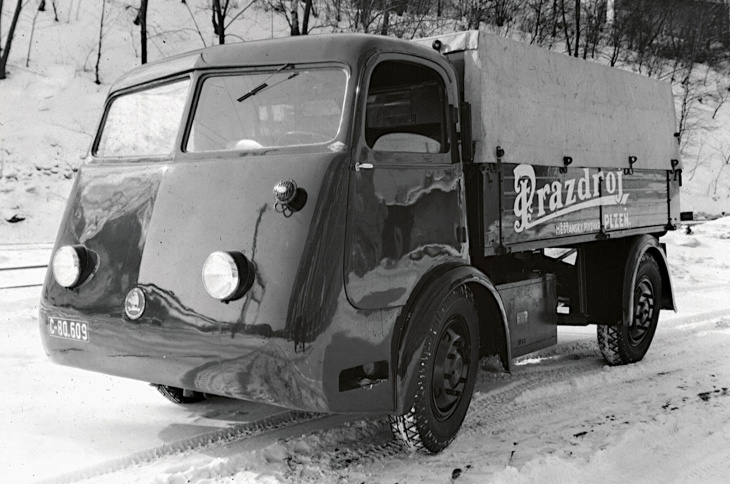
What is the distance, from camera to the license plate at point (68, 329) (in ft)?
13.4

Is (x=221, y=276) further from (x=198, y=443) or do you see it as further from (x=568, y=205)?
(x=568, y=205)

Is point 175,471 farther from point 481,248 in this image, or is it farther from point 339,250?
point 481,248

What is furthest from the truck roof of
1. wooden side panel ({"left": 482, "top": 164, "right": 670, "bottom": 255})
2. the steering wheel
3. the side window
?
wooden side panel ({"left": 482, "top": 164, "right": 670, "bottom": 255})

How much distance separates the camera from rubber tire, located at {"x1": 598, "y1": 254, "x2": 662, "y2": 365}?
658 cm

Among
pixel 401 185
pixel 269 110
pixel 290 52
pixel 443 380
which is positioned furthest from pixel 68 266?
pixel 443 380

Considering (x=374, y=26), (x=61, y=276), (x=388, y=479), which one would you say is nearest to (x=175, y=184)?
(x=61, y=276)

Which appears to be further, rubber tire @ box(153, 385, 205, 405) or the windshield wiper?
rubber tire @ box(153, 385, 205, 405)

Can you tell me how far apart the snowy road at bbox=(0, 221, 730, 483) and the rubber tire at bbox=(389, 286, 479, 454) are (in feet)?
0.45

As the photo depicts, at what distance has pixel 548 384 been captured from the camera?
5.90m

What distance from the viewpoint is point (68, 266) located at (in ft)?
13.6

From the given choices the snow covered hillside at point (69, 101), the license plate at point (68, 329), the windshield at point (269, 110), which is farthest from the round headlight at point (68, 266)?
the snow covered hillside at point (69, 101)

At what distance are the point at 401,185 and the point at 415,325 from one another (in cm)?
75

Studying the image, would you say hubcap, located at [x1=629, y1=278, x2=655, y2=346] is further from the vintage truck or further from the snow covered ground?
the vintage truck

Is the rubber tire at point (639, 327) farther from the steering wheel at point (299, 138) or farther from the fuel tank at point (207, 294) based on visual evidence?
the steering wheel at point (299, 138)
